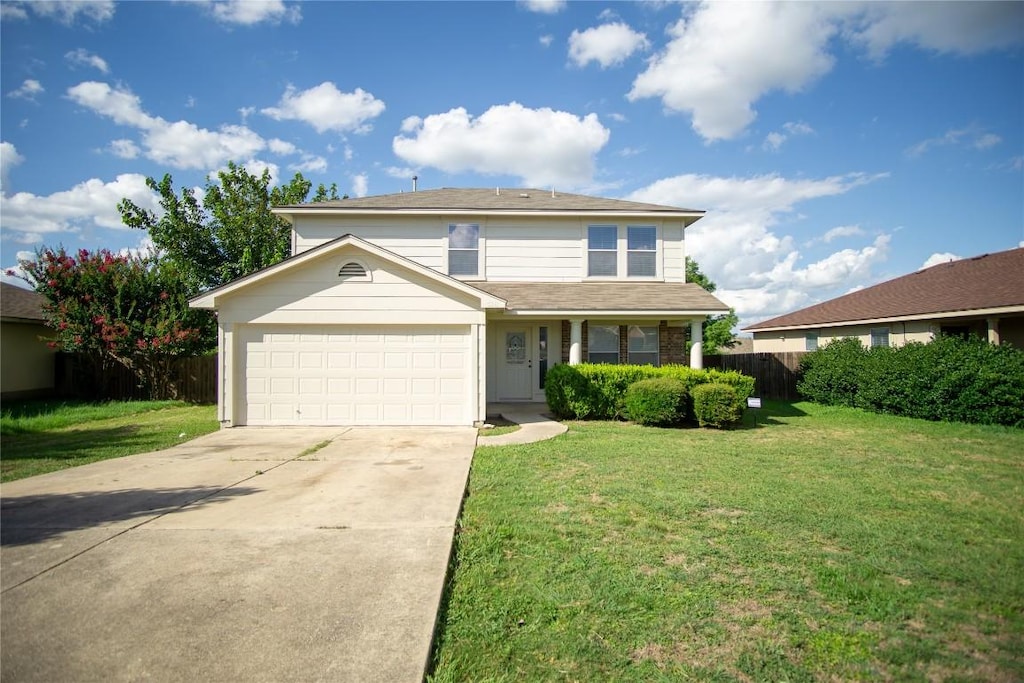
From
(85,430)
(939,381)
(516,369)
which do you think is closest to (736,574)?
(516,369)

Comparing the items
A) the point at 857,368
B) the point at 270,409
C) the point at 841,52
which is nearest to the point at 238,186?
the point at 270,409

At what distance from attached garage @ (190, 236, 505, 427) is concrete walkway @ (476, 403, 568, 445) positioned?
116 centimetres

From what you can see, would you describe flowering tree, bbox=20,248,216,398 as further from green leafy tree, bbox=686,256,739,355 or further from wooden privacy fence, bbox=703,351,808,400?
green leafy tree, bbox=686,256,739,355

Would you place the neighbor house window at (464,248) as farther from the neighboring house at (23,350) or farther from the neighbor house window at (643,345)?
the neighboring house at (23,350)

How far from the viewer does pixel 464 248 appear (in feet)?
46.8

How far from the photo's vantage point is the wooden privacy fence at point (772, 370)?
54.0 feet

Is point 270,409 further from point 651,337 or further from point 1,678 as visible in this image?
point 651,337

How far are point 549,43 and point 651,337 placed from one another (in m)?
8.16

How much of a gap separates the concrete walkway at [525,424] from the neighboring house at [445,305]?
2.89ft

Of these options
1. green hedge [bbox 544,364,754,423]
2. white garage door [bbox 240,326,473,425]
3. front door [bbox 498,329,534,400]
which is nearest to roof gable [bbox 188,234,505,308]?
white garage door [bbox 240,326,473,425]

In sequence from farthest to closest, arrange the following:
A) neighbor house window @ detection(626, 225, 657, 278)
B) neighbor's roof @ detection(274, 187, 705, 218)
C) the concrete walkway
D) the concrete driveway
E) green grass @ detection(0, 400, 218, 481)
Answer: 1. neighbor house window @ detection(626, 225, 657, 278)
2. neighbor's roof @ detection(274, 187, 705, 218)
3. the concrete walkway
4. green grass @ detection(0, 400, 218, 481)
5. the concrete driveway

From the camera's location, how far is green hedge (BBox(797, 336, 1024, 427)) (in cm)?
1045

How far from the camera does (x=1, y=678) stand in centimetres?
253

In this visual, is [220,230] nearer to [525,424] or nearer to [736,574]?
[525,424]
